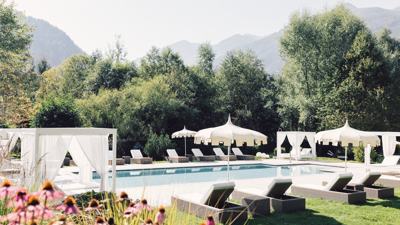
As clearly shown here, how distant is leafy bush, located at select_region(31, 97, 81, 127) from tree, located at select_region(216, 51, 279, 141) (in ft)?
38.4

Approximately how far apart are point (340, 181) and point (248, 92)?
22.3m

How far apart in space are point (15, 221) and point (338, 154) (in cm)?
2865

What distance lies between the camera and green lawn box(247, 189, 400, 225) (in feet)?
26.5

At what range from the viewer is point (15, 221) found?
1.63 meters

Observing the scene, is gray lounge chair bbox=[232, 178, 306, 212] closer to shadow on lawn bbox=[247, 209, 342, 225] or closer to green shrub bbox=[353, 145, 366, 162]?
shadow on lawn bbox=[247, 209, 342, 225]

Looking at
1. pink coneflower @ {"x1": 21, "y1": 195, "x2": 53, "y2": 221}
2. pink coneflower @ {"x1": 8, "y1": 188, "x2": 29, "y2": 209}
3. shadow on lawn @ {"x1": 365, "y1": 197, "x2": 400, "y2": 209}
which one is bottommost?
shadow on lawn @ {"x1": 365, "y1": 197, "x2": 400, "y2": 209}

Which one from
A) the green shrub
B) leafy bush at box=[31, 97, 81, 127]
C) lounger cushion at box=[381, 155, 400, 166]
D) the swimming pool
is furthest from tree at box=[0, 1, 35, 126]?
the green shrub

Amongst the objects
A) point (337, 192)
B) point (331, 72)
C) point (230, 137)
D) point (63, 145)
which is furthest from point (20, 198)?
point (331, 72)

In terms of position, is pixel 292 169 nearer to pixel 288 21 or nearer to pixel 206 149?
pixel 206 149

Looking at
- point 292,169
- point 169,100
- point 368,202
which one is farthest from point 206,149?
point 368,202

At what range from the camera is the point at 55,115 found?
71.4 feet

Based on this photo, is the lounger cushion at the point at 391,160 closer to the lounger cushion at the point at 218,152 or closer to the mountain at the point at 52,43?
the lounger cushion at the point at 218,152

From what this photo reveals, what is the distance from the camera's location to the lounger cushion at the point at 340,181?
9984mm

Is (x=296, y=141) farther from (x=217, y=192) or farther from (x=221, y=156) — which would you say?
(x=217, y=192)
